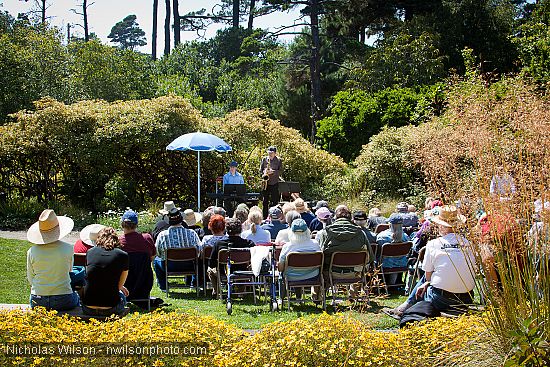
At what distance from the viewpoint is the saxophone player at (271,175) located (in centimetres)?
1675

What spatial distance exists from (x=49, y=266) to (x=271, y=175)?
10567mm

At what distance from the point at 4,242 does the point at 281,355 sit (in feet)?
37.9

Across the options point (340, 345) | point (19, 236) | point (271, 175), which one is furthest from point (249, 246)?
point (19, 236)

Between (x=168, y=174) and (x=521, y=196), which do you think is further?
(x=168, y=174)

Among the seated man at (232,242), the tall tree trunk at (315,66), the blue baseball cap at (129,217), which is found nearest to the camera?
the blue baseball cap at (129,217)

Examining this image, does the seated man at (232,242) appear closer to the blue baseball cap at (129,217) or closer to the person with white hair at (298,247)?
the person with white hair at (298,247)

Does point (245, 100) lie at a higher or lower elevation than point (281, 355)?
higher

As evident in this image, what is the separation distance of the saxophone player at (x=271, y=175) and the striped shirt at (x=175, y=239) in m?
7.34

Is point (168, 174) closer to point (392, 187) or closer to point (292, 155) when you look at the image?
point (292, 155)

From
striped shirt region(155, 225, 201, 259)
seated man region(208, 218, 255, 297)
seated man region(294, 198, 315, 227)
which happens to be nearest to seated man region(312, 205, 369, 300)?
seated man region(208, 218, 255, 297)

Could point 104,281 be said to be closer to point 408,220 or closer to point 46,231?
point 46,231

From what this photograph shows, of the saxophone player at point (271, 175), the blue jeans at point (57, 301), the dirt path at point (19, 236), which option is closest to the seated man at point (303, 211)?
the blue jeans at point (57, 301)

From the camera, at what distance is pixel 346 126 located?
970 inches

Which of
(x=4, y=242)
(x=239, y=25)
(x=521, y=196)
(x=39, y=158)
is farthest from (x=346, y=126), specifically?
(x=239, y=25)
